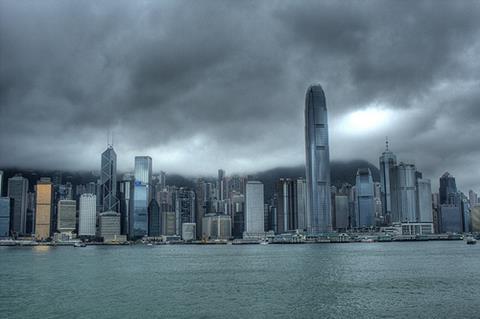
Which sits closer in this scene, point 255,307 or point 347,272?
point 255,307

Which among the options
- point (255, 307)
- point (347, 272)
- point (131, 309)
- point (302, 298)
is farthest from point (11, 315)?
point (347, 272)

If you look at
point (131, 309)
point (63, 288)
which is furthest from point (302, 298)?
point (63, 288)

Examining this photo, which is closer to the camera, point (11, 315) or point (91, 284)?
point (11, 315)

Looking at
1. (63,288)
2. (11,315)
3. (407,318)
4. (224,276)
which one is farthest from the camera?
(224,276)

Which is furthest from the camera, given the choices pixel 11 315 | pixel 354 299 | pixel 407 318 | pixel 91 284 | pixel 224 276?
pixel 224 276

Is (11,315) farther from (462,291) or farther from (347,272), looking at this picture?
(347,272)

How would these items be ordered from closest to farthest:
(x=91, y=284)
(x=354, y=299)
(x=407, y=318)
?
(x=407, y=318) → (x=354, y=299) → (x=91, y=284)

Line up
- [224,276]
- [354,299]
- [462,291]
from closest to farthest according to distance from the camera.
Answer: [354,299] → [462,291] → [224,276]

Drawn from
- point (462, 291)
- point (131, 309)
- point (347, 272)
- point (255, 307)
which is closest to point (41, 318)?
point (131, 309)

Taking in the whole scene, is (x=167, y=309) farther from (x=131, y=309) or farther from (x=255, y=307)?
(x=255, y=307)
